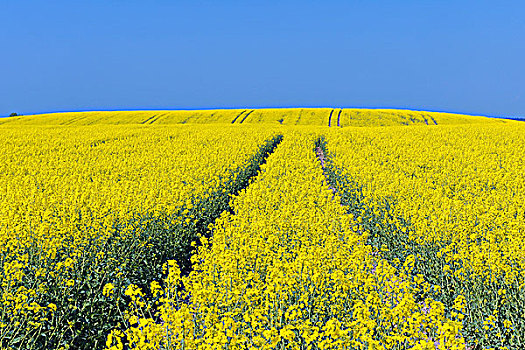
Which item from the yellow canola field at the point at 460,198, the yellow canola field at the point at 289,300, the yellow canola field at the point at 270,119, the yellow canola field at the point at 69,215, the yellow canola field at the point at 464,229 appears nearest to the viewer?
the yellow canola field at the point at 289,300

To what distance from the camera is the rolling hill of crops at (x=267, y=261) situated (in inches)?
224

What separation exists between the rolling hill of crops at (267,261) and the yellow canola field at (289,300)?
0.04m

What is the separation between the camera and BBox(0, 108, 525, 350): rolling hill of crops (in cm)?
569

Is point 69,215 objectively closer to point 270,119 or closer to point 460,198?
point 460,198

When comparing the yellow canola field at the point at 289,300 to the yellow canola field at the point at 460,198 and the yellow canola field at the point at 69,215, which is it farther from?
the yellow canola field at the point at 460,198

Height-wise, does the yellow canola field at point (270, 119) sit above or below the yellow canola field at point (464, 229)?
above

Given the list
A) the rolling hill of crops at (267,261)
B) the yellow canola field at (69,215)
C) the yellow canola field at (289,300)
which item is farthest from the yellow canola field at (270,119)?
the yellow canola field at (289,300)

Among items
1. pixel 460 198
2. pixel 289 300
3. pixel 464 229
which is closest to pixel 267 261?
pixel 289 300

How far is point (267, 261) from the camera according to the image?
25.7 ft

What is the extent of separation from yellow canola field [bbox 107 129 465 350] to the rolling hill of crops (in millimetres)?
37

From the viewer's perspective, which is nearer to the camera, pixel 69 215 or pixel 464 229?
pixel 464 229

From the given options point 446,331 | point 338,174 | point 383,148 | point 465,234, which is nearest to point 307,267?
point 446,331

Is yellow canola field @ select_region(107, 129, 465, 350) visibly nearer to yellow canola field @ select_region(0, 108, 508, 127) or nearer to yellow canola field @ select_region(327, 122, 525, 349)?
yellow canola field @ select_region(327, 122, 525, 349)

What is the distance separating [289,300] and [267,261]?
1.38m
